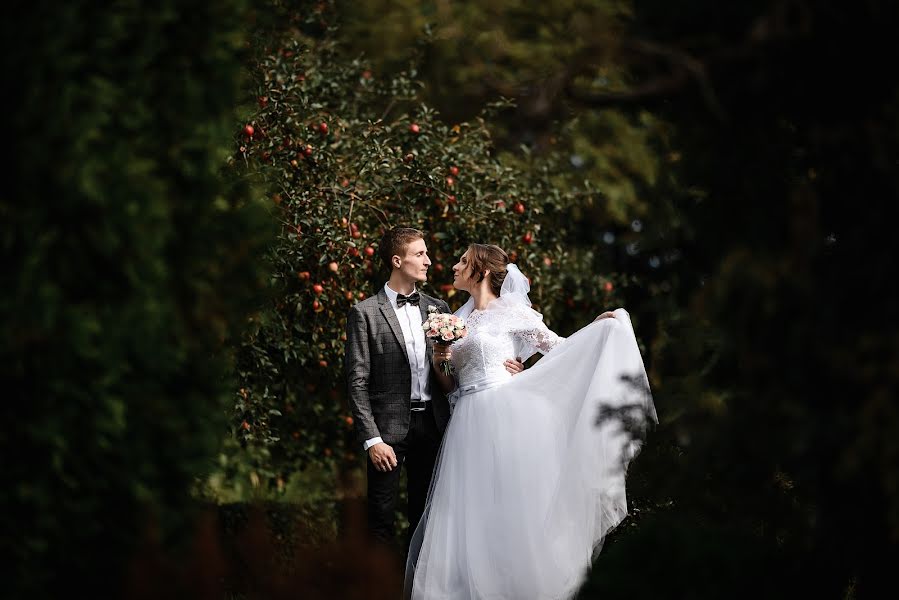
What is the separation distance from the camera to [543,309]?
7984 millimetres

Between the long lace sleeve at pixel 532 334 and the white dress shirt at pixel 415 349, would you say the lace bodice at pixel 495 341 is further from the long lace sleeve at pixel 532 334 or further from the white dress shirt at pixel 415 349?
the white dress shirt at pixel 415 349

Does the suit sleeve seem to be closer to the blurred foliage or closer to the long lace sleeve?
the long lace sleeve

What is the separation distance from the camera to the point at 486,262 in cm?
603

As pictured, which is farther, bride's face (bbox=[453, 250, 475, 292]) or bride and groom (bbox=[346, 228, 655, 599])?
bride's face (bbox=[453, 250, 475, 292])

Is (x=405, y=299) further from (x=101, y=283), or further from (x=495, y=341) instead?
(x=101, y=283)

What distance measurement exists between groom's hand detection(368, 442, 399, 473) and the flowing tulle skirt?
29 cm

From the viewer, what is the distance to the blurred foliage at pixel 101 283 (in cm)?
285

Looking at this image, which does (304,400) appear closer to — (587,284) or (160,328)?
(587,284)

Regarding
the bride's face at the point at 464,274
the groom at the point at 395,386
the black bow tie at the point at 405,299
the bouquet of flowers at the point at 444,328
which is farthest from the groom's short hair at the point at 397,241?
the bouquet of flowers at the point at 444,328

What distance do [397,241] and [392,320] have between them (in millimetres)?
474

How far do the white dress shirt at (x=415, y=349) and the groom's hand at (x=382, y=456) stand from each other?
27 cm

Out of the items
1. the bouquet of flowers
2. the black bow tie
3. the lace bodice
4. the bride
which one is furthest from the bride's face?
the bouquet of flowers

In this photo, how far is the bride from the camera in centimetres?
529

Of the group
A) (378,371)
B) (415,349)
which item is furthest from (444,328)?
(378,371)
